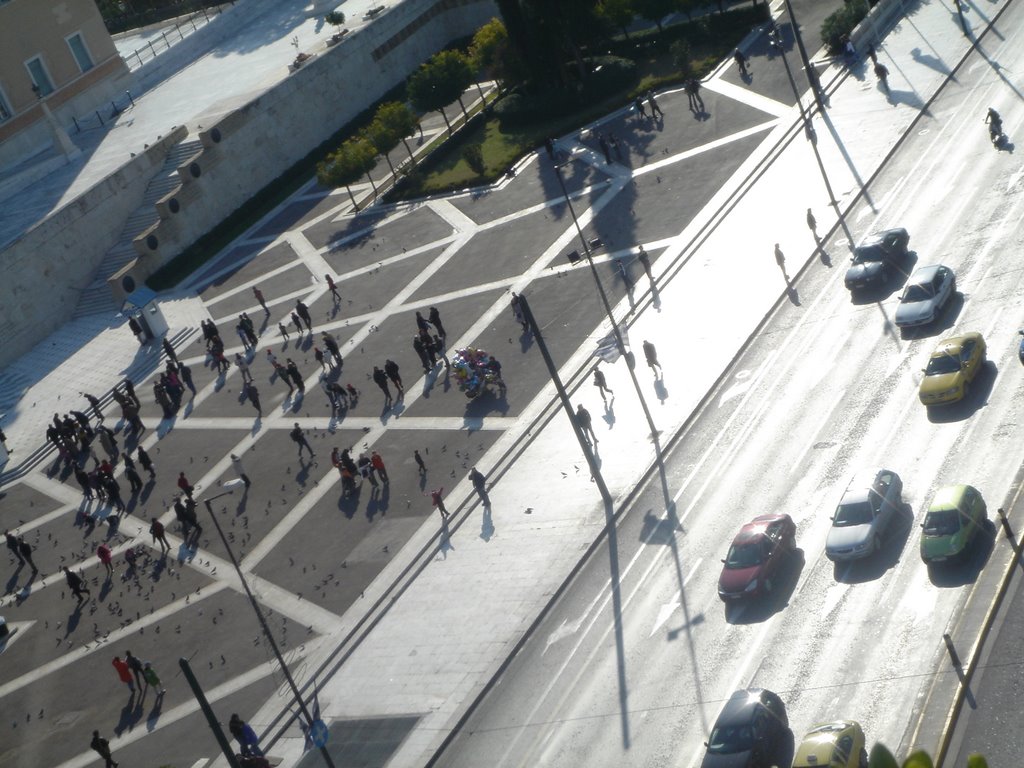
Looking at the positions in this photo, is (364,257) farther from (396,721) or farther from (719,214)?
(396,721)

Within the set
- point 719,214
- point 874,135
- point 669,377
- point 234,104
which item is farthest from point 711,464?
point 234,104

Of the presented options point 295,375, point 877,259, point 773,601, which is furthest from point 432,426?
point 773,601

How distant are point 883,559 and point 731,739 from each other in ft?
20.7

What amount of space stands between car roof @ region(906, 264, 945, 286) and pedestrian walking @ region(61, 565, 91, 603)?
2557cm

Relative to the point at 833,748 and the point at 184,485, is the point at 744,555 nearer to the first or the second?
the point at 833,748

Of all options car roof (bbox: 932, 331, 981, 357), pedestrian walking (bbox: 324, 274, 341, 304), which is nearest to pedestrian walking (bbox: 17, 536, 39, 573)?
pedestrian walking (bbox: 324, 274, 341, 304)

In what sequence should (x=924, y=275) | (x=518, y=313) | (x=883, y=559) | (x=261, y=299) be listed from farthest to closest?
(x=261, y=299) → (x=518, y=313) → (x=924, y=275) → (x=883, y=559)

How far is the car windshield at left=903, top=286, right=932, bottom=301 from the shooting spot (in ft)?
118

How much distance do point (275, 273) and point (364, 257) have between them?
4.67 metres

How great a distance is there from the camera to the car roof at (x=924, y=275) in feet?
118

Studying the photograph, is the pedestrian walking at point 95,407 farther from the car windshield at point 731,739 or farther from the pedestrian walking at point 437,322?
the car windshield at point 731,739

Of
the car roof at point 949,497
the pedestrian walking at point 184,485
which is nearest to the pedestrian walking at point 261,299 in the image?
the pedestrian walking at point 184,485

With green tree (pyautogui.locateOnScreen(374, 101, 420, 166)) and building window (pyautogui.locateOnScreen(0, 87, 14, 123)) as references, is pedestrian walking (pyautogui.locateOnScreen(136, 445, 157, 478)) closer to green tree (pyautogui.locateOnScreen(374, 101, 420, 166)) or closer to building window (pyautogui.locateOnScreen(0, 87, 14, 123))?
green tree (pyautogui.locateOnScreen(374, 101, 420, 166))

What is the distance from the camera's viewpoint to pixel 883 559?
2766 centimetres
